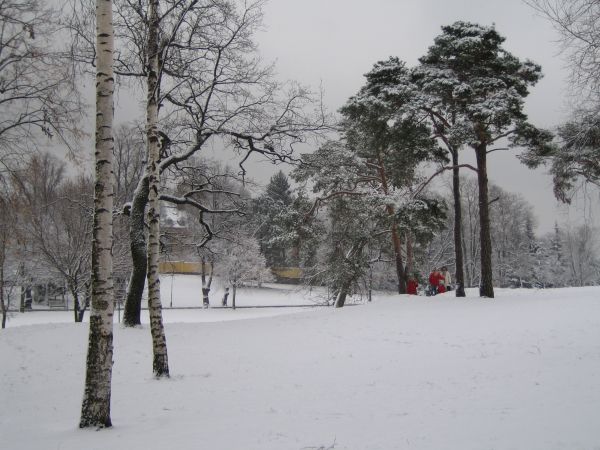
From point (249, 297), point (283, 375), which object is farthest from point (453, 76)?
point (249, 297)

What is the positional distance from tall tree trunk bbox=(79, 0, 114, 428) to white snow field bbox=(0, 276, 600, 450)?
370 millimetres

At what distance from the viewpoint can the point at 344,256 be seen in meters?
22.5

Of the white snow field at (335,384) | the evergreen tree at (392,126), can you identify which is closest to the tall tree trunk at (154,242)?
the white snow field at (335,384)

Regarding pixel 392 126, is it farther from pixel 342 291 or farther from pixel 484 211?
pixel 342 291

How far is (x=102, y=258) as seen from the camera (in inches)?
198

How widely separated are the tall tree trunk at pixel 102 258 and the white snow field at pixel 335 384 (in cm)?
37

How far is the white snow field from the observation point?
4.59m

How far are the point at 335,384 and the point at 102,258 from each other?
4.50m

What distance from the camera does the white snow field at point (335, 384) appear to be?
459cm

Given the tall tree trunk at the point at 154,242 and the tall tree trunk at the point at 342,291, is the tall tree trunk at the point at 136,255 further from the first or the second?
the tall tree trunk at the point at 342,291

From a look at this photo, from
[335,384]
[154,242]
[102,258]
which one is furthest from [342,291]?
[102,258]

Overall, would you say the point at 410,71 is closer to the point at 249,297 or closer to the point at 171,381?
the point at 171,381

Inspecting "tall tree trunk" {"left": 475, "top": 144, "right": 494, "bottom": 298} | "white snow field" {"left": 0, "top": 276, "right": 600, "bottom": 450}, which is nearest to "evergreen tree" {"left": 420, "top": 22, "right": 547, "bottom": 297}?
"tall tree trunk" {"left": 475, "top": 144, "right": 494, "bottom": 298}

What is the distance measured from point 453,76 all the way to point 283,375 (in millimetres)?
13279
